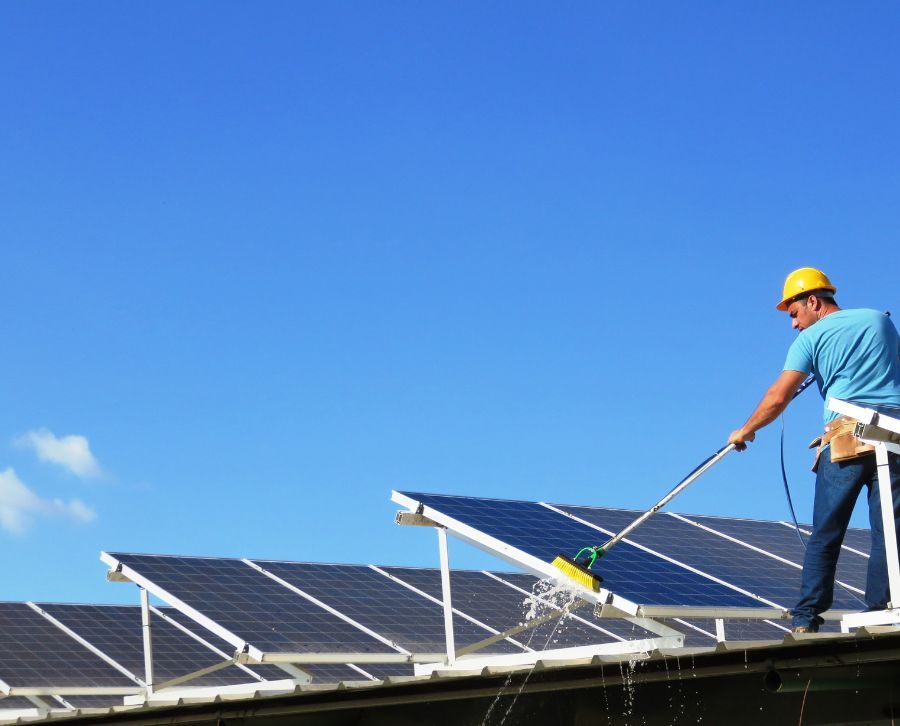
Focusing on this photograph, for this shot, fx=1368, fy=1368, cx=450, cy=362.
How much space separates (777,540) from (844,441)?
18.1 ft

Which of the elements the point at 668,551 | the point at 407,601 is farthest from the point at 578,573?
the point at 407,601

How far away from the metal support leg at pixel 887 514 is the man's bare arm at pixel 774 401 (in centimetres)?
65

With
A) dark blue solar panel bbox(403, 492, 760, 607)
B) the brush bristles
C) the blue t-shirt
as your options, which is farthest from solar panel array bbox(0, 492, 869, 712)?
the blue t-shirt

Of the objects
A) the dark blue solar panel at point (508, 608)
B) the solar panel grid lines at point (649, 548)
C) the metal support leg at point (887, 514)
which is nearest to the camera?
the metal support leg at point (887, 514)

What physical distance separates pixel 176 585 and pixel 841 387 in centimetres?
706

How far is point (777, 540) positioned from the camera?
13031mm

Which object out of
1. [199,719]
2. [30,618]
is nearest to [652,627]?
[199,719]

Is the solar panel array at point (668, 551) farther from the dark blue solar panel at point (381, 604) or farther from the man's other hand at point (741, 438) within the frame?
the dark blue solar panel at point (381, 604)

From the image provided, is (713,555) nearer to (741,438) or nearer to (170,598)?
(741,438)

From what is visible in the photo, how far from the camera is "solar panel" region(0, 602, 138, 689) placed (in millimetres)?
14469

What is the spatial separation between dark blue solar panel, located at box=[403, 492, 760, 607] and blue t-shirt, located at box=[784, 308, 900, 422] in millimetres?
1803

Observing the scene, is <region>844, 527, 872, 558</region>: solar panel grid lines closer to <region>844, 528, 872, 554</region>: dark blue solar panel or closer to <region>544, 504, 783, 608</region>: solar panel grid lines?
<region>844, 528, 872, 554</region>: dark blue solar panel

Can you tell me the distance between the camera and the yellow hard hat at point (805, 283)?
27.0 feet

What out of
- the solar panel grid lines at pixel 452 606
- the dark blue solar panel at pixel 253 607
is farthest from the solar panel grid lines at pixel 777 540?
the dark blue solar panel at pixel 253 607
